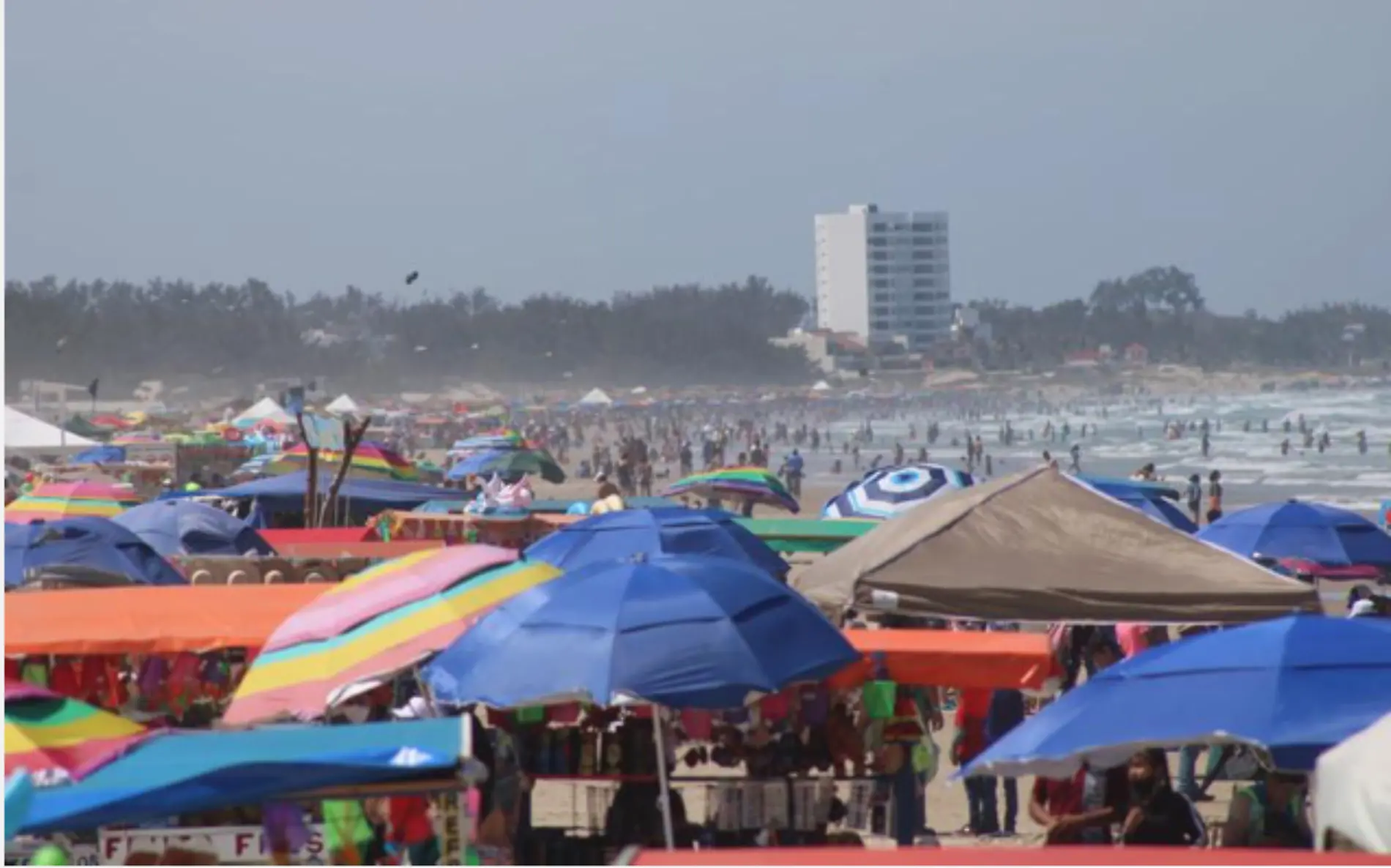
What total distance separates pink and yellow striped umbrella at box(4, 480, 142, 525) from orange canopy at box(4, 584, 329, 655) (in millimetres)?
5383

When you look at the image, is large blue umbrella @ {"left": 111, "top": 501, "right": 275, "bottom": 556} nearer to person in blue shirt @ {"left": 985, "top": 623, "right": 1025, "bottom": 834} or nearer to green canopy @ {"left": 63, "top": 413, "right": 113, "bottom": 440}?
person in blue shirt @ {"left": 985, "top": 623, "right": 1025, "bottom": 834}

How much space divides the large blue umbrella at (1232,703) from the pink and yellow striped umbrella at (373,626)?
2.22 metres

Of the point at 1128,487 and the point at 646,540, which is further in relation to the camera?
the point at 1128,487

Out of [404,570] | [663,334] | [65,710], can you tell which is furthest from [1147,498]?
[663,334]

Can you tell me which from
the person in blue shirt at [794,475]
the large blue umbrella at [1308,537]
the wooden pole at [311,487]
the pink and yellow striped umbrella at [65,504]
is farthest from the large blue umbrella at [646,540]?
the person in blue shirt at [794,475]

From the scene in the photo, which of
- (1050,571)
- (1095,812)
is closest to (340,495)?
(1050,571)

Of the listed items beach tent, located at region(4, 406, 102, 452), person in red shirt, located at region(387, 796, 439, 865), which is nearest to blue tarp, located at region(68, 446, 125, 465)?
beach tent, located at region(4, 406, 102, 452)

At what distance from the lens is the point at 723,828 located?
23.7ft

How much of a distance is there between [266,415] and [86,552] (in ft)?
139

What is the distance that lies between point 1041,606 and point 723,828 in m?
1.61

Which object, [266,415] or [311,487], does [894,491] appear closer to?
[311,487]

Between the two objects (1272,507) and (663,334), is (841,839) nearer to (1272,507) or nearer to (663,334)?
(1272,507)

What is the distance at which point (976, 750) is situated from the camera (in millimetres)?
9086

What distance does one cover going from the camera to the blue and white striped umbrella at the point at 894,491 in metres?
13.3
